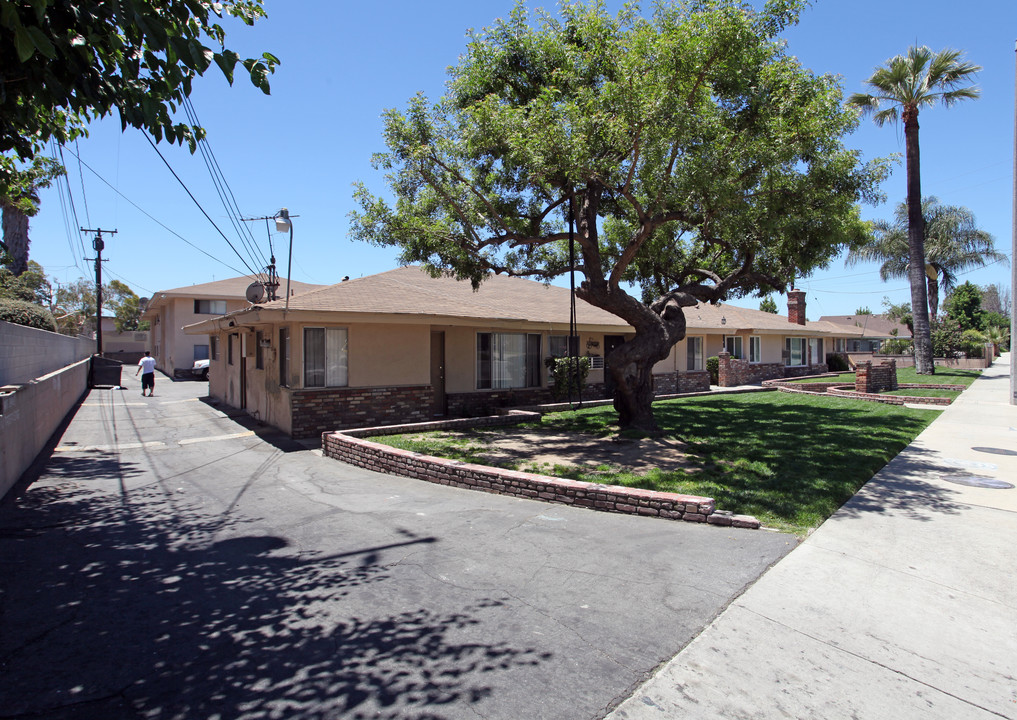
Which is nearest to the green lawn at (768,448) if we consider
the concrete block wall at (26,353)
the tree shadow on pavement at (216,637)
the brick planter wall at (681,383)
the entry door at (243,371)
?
the brick planter wall at (681,383)

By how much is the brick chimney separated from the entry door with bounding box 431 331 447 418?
2373 cm

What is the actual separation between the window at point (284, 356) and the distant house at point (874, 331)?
5630cm

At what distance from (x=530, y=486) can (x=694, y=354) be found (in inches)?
710

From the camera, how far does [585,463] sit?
9477 millimetres

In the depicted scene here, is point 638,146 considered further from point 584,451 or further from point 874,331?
point 874,331

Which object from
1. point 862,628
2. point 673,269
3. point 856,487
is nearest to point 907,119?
point 673,269

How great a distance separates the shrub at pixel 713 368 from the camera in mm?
25172

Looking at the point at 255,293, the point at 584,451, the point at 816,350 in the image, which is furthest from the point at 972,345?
the point at 255,293

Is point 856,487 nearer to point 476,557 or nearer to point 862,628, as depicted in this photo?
point 862,628

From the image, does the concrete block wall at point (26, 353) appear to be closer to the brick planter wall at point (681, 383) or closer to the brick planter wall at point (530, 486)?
the brick planter wall at point (530, 486)

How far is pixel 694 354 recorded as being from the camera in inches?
949

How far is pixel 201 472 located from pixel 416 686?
7551mm

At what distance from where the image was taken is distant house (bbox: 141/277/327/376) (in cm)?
3088

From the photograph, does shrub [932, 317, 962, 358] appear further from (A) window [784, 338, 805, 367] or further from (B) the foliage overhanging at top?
(B) the foliage overhanging at top
